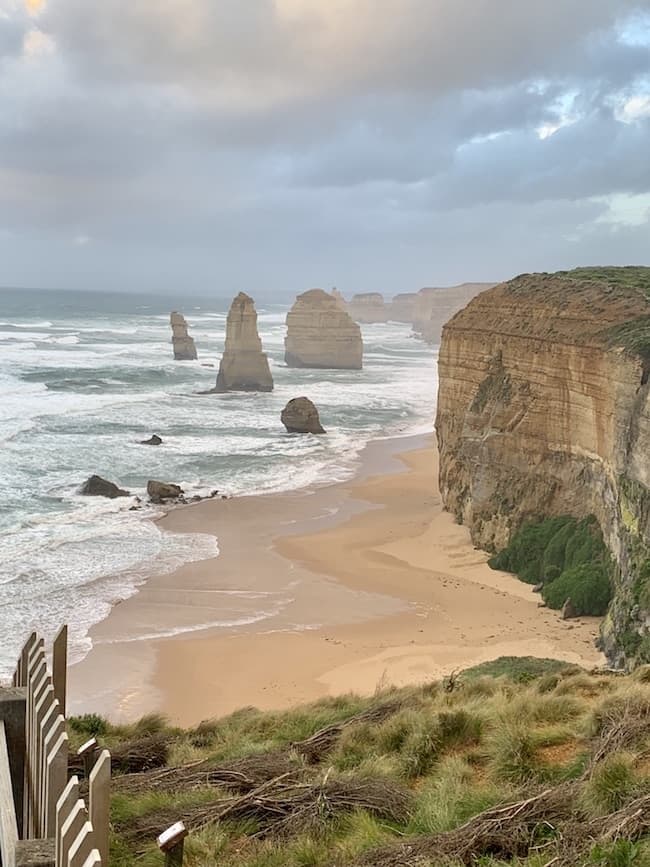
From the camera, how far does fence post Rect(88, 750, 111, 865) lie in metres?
3.32

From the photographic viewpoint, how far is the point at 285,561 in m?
24.0

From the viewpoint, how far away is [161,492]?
30031 mm

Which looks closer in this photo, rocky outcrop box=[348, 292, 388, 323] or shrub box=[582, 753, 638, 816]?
shrub box=[582, 753, 638, 816]

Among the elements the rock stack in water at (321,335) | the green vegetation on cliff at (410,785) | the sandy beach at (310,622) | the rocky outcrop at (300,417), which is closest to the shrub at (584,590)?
the sandy beach at (310,622)

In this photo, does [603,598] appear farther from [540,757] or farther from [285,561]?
[540,757]

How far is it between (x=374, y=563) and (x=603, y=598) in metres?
7.10

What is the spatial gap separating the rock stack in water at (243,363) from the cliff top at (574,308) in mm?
33050

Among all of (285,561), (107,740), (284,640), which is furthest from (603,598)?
(107,740)

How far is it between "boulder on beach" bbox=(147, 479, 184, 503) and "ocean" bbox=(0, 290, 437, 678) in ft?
2.79

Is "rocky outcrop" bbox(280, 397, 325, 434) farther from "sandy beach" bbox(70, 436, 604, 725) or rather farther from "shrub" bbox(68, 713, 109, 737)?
"shrub" bbox(68, 713, 109, 737)

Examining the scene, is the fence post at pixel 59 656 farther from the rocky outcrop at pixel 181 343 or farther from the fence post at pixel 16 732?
the rocky outcrop at pixel 181 343

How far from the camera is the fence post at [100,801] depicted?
332cm

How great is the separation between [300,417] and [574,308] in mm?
23795

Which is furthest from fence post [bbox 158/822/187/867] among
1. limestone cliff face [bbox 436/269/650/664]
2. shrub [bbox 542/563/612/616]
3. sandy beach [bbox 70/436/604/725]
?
shrub [bbox 542/563/612/616]
